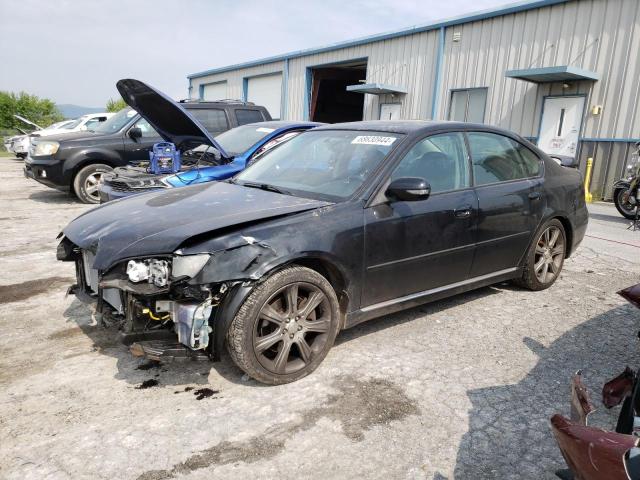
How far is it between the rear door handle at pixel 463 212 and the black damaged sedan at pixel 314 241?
13 mm

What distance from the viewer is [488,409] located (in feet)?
9.32

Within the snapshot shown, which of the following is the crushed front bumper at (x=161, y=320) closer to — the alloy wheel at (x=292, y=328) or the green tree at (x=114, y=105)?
the alloy wheel at (x=292, y=328)

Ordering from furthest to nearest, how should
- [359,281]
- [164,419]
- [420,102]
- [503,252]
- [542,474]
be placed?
1. [420,102]
2. [503,252]
3. [359,281]
4. [164,419]
5. [542,474]

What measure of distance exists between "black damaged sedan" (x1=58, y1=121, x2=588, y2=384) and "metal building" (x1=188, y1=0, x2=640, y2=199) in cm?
907

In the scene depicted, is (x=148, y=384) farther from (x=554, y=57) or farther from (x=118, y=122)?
(x=554, y=57)

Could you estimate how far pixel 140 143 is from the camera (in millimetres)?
9359

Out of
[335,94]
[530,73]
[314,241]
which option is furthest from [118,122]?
[335,94]

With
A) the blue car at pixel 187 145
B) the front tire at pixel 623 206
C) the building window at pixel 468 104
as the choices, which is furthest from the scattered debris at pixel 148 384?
the building window at pixel 468 104

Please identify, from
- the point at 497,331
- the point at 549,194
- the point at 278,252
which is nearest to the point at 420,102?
the point at 549,194

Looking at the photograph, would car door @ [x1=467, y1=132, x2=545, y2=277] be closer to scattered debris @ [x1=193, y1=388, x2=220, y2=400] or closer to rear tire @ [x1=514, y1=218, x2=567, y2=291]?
rear tire @ [x1=514, y1=218, x2=567, y2=291]

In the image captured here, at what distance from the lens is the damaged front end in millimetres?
2684

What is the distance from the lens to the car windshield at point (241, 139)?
6922 millimetres

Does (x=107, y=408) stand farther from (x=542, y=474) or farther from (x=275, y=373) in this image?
(x=542, y=474)

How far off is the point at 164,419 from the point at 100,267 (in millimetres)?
928
